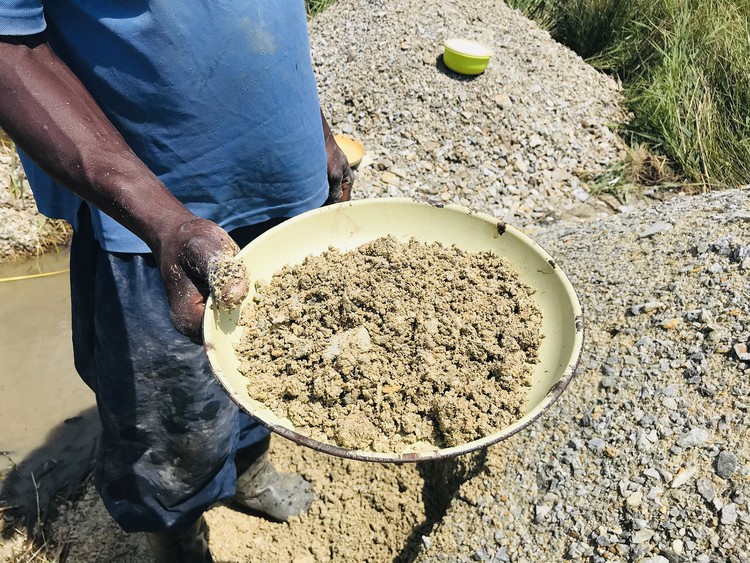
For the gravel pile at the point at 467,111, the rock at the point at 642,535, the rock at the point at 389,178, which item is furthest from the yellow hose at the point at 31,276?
the rock at the point at 642,535

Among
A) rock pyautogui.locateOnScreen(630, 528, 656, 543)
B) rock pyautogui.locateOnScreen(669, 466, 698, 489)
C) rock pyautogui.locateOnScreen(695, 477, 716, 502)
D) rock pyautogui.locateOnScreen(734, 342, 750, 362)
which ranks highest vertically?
rock pyautogui.locateOnScreen(734, 342, 750, 362)

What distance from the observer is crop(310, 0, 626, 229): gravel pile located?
422cm

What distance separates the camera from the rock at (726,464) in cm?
172

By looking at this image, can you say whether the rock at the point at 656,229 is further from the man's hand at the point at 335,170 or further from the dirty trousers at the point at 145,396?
the dirty trousers at the point at 145,396

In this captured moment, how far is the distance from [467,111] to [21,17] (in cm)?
367

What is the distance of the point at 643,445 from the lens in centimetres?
188

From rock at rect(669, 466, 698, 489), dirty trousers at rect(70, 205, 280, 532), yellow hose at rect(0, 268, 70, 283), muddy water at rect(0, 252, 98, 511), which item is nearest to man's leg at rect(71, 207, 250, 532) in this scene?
dirty trousers at rect(70, 205, 280, 532)

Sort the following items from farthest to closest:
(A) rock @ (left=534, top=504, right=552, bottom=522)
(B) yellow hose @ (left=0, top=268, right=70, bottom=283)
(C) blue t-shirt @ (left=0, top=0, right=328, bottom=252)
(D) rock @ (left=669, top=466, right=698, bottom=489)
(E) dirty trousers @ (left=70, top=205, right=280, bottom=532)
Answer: (B) yellow hose @ (left=0, top=268, right=70, bottom=283)
(A) rock @ (left=534, top=504, right=552, bottom=522)
(D) rock @ (left=669, top=466, right=698, bottom=489)
(E) dirty trousers @ (left=70, top=205, right=280, bottom=532)
(C) blue t-shirt @ (left=0, top=0, right=328, bottom=252)

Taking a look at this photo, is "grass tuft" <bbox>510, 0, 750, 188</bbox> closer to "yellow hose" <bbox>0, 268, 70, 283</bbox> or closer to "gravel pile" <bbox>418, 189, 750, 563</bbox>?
"gravel pile" <bbox>418, 189, 750, 563</bbox>

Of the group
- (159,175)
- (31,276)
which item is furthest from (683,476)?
(31,276)

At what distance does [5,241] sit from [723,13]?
521 cm

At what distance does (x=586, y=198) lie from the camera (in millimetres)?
4188

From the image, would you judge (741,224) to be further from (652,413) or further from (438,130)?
(438,130)

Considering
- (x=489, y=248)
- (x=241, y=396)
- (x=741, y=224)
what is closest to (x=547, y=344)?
(x=489, y=248)
